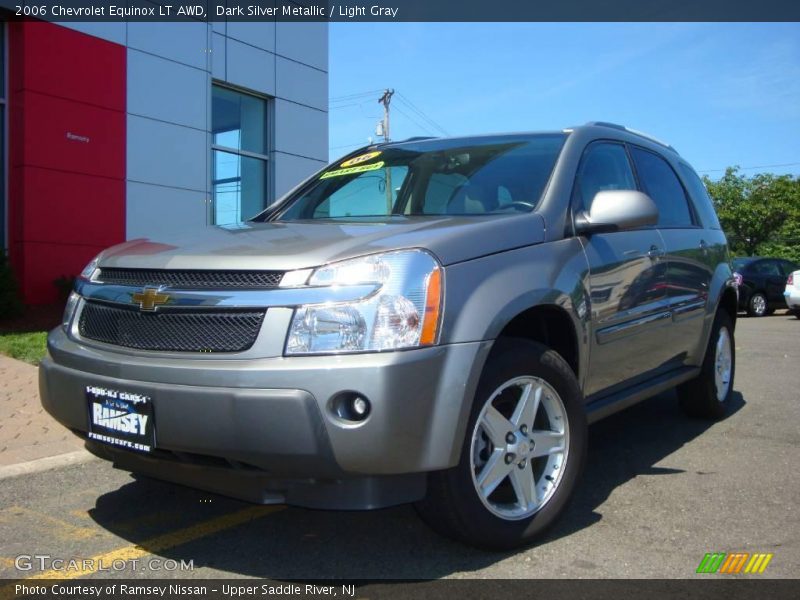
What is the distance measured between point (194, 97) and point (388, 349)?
11003 mm

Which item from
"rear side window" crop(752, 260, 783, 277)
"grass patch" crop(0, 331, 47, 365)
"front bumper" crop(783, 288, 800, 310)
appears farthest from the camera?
"rear side window" crop(752, 260, 783, 277)

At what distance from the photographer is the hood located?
9.13ft

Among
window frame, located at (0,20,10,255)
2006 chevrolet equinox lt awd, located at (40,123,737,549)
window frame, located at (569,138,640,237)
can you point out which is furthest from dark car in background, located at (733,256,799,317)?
2006 chevrolet equinox lt awd, located at (40,123,737,549)

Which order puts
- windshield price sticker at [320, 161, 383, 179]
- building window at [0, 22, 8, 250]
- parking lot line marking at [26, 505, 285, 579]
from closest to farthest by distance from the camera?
1. parking lot line marking at [26, 505, 285, 579]
2. windshield price sticker at [320, 161, 383, 179]
3. building window at [0, 22, 8, 250]

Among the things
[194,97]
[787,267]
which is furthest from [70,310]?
[787,267]

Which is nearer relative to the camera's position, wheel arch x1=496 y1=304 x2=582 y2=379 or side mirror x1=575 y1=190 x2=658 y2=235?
wheel arch x1=496 y1=304 x2=582 y2=379

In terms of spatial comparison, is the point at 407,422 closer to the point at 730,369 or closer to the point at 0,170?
the point at 730,369

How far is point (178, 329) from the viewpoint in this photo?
2.83m

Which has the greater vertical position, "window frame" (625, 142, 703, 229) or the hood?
"window frame" (625, 142, 703, 229)

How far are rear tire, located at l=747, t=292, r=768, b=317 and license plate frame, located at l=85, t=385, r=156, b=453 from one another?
718 inches

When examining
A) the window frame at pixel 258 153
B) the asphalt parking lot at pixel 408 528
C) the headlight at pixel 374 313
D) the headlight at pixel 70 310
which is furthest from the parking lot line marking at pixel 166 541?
the window frame at pixel 258 153

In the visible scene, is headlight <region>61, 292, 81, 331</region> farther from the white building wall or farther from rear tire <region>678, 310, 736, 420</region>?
the white building wall

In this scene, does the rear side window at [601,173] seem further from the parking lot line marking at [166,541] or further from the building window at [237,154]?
the building window at [237,154]

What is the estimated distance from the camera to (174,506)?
147 inches
